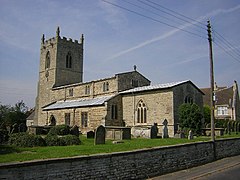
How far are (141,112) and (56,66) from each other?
77.5 ft

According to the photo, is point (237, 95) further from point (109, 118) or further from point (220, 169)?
point (220, 169)

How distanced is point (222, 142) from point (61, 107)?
26730 millimetres

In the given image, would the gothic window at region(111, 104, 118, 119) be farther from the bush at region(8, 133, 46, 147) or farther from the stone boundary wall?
the bush at region(8, 133, 46, 147)

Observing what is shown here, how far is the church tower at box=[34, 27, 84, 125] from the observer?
49.6 meters

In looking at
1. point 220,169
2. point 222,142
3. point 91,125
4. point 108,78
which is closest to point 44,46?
point 108,78

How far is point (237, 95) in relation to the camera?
57.2 m

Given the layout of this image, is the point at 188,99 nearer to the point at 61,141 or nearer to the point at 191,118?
the point at 191,118

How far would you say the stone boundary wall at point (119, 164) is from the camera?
8.41 m

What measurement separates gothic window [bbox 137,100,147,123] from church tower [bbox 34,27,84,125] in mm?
21731

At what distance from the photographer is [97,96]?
39594 millimetres

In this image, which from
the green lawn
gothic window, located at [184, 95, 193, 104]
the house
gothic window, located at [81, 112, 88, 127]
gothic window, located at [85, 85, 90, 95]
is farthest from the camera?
the house

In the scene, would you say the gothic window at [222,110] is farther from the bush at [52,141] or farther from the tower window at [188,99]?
the bush at [52,141]

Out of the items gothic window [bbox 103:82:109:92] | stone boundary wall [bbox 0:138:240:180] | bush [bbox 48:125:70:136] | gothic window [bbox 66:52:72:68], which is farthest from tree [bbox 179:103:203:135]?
gothic window [bbox 66:52:72:68]

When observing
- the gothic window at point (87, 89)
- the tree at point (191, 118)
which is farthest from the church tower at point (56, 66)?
the tree at point (191, 118)
